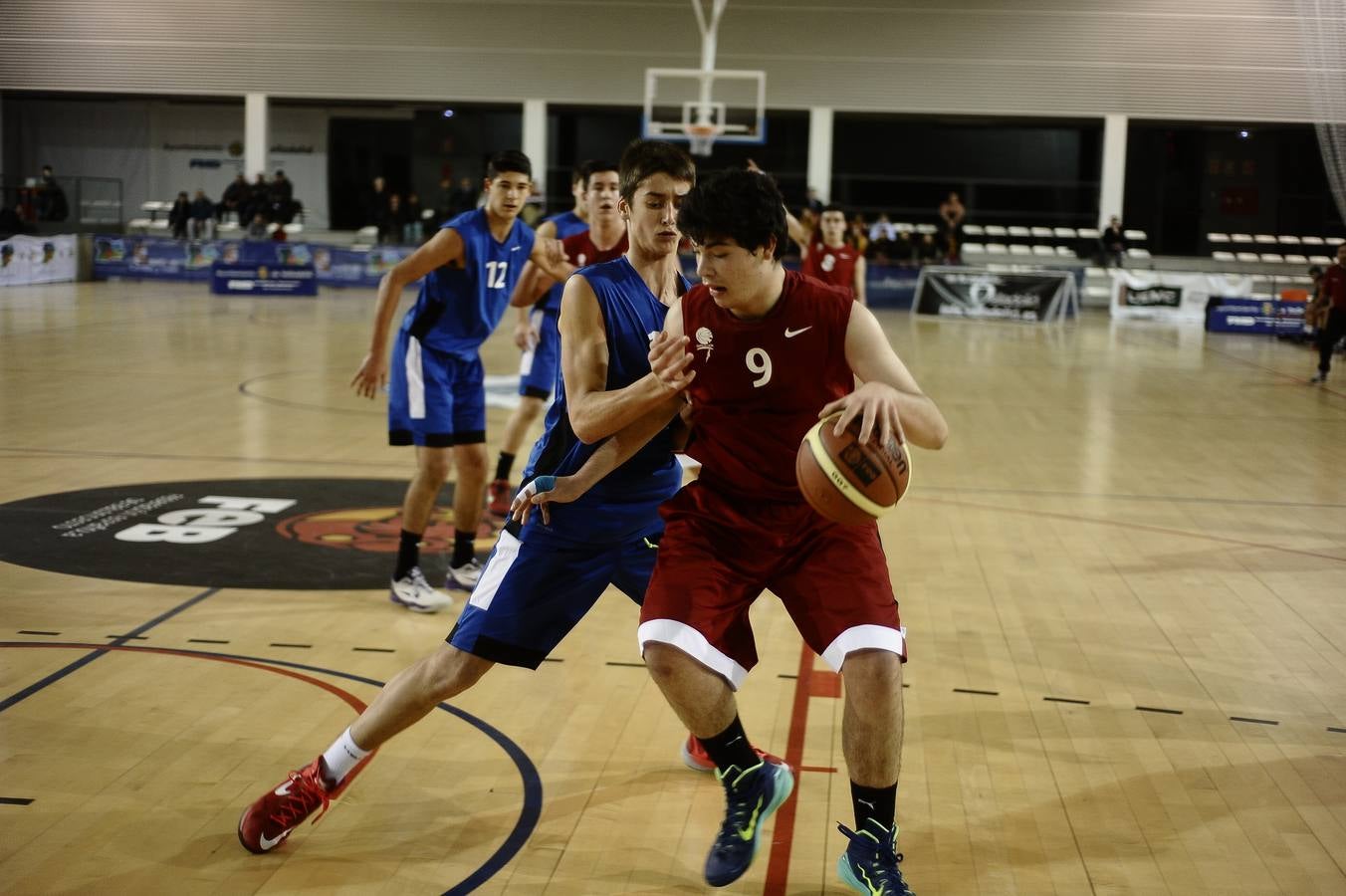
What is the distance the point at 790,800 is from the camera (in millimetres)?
3943

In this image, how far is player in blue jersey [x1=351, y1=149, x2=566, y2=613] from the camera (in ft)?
19.1

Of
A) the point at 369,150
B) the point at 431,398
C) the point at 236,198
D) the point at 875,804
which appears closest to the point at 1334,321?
the point at 431,398

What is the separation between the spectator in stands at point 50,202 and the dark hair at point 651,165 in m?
28.7

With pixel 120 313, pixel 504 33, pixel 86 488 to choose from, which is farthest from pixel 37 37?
pixel 86 488

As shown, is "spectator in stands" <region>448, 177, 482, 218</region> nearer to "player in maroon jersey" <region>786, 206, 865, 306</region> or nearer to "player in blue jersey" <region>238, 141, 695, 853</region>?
"player in maroon jersey" <region>786, 206, 865, 306</region>

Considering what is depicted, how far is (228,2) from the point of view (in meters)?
31.4

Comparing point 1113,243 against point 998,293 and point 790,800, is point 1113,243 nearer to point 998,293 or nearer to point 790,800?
point 998,293

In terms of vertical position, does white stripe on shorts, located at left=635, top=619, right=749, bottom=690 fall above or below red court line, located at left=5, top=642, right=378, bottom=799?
above

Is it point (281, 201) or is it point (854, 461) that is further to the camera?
point (281, 201)

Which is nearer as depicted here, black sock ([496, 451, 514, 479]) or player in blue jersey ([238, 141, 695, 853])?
player in blue jersey ([238, 141, 695, 853])

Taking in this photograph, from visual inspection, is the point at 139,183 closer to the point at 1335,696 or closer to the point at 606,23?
the point at 606,23

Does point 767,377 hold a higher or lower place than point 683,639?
higher

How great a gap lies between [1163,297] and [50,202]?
887 inches

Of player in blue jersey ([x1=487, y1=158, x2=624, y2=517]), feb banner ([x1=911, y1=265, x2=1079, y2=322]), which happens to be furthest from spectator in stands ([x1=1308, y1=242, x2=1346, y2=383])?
player in blue jersey ([x1=487, y1=158, x2=624, y2=517])
